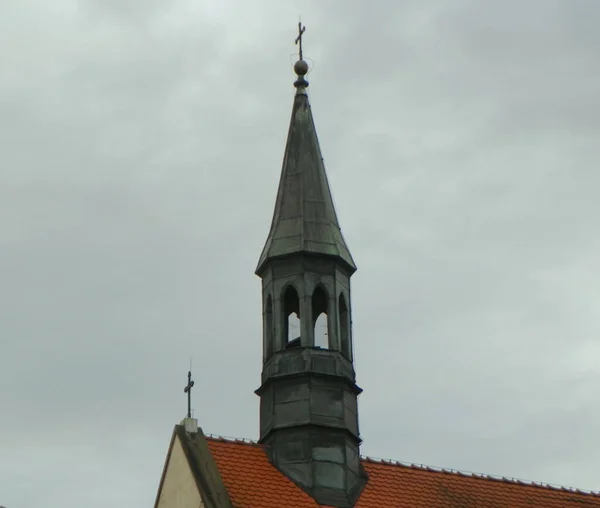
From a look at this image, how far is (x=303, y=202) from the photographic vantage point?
36719 mm

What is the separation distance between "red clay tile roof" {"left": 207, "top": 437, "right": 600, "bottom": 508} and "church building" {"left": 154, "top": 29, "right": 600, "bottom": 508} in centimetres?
3

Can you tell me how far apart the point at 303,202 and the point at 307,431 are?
5.97 metres

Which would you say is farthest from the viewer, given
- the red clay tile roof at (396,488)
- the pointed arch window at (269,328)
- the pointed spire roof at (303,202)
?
the pointed spire roof at (303,202)

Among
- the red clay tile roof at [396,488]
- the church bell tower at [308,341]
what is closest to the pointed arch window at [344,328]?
the church bell tower at [308,341]

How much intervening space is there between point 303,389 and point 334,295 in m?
2.62

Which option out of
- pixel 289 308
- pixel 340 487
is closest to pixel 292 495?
pixel 340 487

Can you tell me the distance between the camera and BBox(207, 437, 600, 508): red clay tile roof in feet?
105

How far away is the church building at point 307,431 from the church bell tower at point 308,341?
22mm

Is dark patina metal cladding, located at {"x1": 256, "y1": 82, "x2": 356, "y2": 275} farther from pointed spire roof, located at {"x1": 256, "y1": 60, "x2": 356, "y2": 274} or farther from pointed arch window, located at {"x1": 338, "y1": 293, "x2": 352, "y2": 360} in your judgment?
pointed arch window, located at {"x1": 338, "y1": 293, "x2": 352, "y2": 360}

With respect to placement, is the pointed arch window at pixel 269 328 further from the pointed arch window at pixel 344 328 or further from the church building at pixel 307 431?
the pointed arch window at pixel 344 328

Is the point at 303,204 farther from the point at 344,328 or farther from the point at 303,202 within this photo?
the point at 344,328

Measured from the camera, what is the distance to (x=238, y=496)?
31.5 meters

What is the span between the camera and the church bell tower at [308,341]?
109 feet

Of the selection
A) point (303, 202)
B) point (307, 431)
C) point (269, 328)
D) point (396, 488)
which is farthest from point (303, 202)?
point (396, 488)
